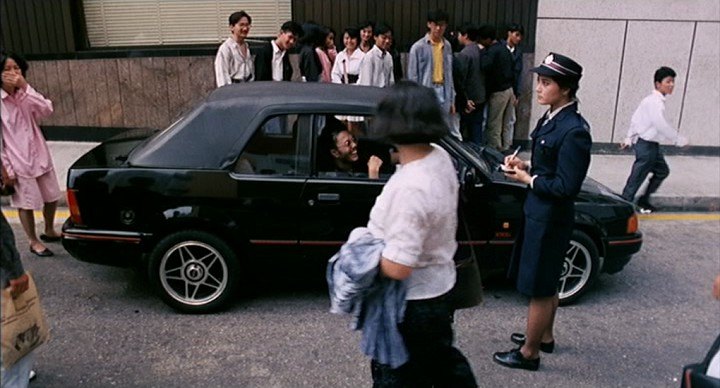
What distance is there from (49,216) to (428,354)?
13.9 ft

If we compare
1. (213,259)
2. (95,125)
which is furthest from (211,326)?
(95,125)

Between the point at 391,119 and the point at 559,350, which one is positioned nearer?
the point at 391,119

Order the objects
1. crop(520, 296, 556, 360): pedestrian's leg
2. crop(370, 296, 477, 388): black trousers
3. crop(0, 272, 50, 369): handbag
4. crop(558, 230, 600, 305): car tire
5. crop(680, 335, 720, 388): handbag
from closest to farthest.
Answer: crop(680, 335, 720, 388): handbag
crop(370, 296, 477, 388): black trousers
crop(0, 272, 50, 369): handbag
crop(520, 296, 556, 360): pedestrian's leg
crop(558, 230, 600, 305): car tire

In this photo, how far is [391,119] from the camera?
2.68m

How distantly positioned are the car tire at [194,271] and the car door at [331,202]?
563 millimetres

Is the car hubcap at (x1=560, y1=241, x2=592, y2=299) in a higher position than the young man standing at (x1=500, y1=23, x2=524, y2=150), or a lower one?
lower

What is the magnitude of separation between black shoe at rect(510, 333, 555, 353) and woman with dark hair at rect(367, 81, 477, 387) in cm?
153

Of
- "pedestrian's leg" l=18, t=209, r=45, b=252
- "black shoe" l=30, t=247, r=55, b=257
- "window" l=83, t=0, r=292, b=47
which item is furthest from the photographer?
"window" l=83, t=0, r=292, b=47

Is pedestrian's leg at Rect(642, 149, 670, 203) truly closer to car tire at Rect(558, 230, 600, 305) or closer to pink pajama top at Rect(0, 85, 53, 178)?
car tire at Rect(558, 230, 600, 305)

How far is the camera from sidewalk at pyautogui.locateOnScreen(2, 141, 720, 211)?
764 cm

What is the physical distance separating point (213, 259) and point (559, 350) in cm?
236

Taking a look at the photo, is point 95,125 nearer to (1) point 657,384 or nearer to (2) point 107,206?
(2) point 107,206

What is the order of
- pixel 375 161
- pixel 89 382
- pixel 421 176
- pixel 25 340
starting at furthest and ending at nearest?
pixel 375 161
pixel 89 382
pixel 25 340
pixel 421 176

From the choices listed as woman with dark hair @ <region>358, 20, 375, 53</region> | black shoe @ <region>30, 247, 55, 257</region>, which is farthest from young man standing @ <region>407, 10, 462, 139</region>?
black shoe @ <region>30, 247, 55, 257</region>
